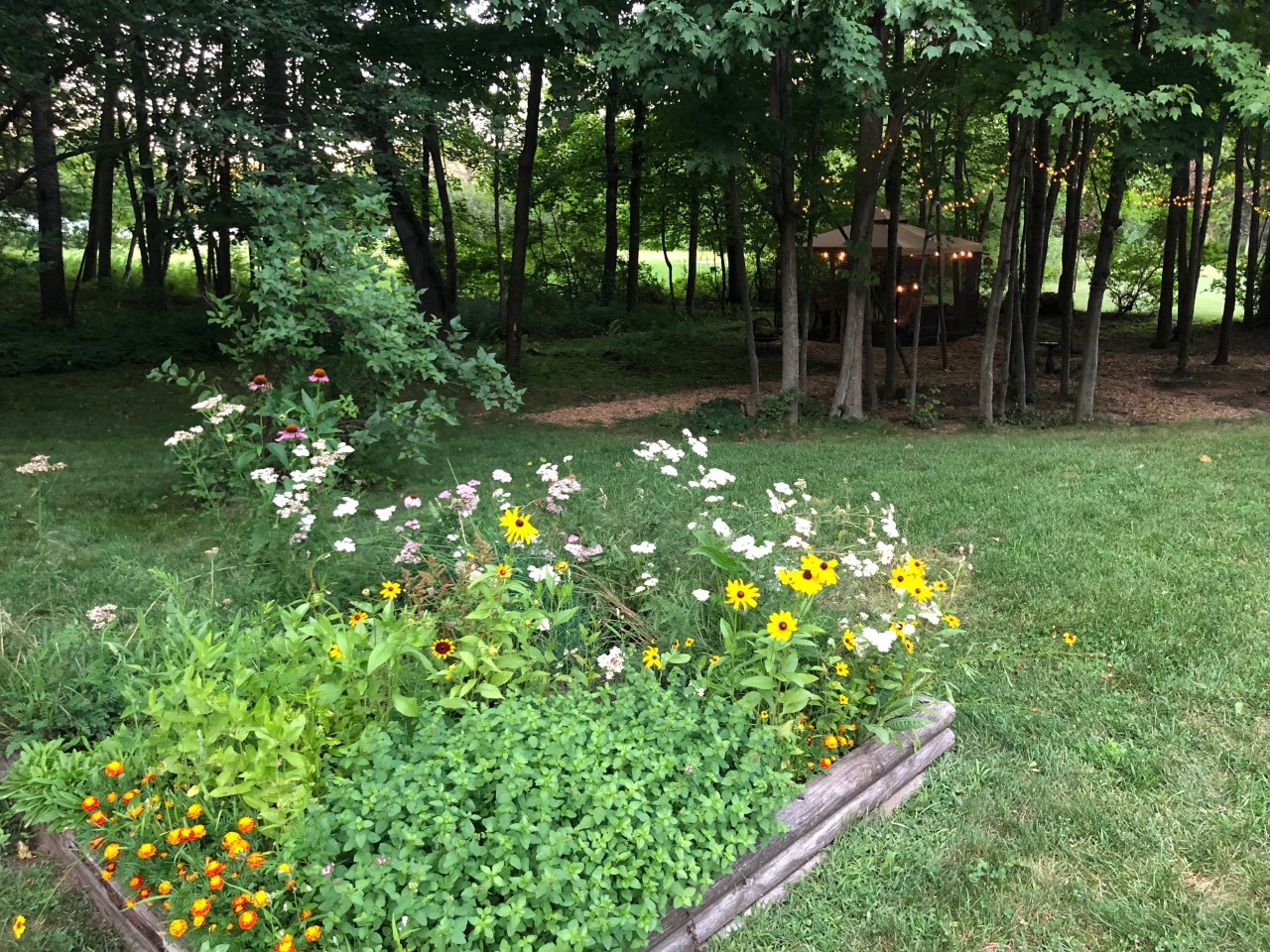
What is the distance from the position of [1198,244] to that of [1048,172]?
551 cm

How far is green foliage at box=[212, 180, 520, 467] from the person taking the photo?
5.15 meters

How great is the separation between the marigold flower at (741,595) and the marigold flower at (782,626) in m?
0.14

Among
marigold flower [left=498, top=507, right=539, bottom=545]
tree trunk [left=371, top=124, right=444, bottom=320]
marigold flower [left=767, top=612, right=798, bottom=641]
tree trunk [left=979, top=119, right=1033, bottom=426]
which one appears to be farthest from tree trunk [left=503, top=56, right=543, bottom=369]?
marigold flower [left=767, top=612, right=798, bottom=641]

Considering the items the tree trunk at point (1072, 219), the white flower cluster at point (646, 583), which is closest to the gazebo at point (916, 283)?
the tree trunk at point (1072, 219)

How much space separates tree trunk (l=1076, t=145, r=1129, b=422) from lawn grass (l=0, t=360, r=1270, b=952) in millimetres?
2324

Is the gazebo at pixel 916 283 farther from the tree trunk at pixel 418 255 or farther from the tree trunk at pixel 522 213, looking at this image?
the tree trunk at pixel 418 255

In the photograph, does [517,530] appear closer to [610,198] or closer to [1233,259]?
[1233,259]

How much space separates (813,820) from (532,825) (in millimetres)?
836

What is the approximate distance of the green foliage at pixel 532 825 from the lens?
1.70 meters

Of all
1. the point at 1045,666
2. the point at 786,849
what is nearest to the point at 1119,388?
the point at 1045,666

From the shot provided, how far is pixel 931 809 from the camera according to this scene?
98.0 inches

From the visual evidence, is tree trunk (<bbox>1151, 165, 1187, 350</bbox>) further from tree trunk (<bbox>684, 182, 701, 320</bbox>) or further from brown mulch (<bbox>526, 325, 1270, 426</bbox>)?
tree trunk (<bbox>684, 182, 701, 320</bbox>)

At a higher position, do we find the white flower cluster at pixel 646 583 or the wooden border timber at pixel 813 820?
the white flower cluster at pixel 646 583

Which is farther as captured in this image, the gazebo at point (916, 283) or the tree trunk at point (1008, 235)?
the gazebo at point (916, 283)
